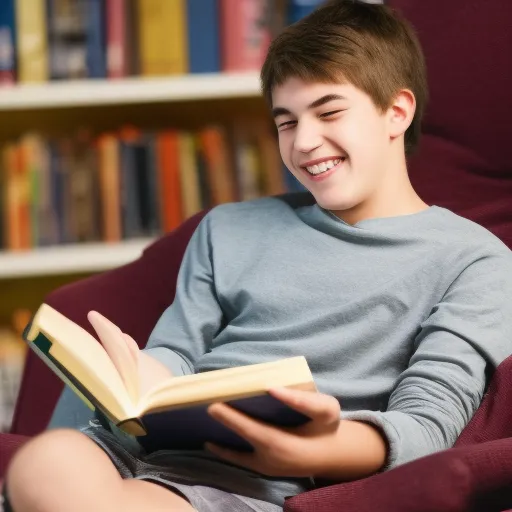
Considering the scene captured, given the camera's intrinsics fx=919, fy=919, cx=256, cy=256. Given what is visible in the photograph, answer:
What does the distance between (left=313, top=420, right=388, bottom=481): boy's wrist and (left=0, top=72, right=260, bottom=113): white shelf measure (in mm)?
1210

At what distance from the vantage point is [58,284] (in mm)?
2287

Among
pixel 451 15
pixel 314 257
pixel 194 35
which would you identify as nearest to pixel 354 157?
pixel 314 257

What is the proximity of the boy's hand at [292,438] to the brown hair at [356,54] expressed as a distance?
0.47m

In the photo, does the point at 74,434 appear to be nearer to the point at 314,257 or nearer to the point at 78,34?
the point at 314,257

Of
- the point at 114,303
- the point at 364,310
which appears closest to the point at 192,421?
the point at 364,310

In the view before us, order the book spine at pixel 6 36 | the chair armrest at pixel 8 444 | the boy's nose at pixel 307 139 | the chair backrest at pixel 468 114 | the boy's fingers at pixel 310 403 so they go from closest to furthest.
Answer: the boy's fingers at pixel 310 403 < the chair armrest at pixel 8 444 < the boy's nose at pixel 307 139 < the chair backrest at pixel 468 114 < the book spine at pixel 6 36

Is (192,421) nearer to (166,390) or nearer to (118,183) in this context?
(166,390)

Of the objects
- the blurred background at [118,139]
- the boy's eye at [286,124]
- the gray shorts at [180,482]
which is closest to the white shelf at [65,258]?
the blurred background at [118,139]

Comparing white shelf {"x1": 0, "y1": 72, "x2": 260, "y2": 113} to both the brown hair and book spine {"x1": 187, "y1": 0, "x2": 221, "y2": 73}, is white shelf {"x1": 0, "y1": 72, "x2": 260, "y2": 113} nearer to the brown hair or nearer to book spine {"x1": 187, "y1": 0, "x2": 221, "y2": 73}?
book spine {"x1": 187, "y1": 0, "x2": 221, "y2": 73}

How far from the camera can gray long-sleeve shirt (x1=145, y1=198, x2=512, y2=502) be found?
1.01 metres

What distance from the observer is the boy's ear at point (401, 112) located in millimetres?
1209

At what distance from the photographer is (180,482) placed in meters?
0.94

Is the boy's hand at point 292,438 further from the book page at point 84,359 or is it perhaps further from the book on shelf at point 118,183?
the book on shelf at point 118,183

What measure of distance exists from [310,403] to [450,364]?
0.84 ft
